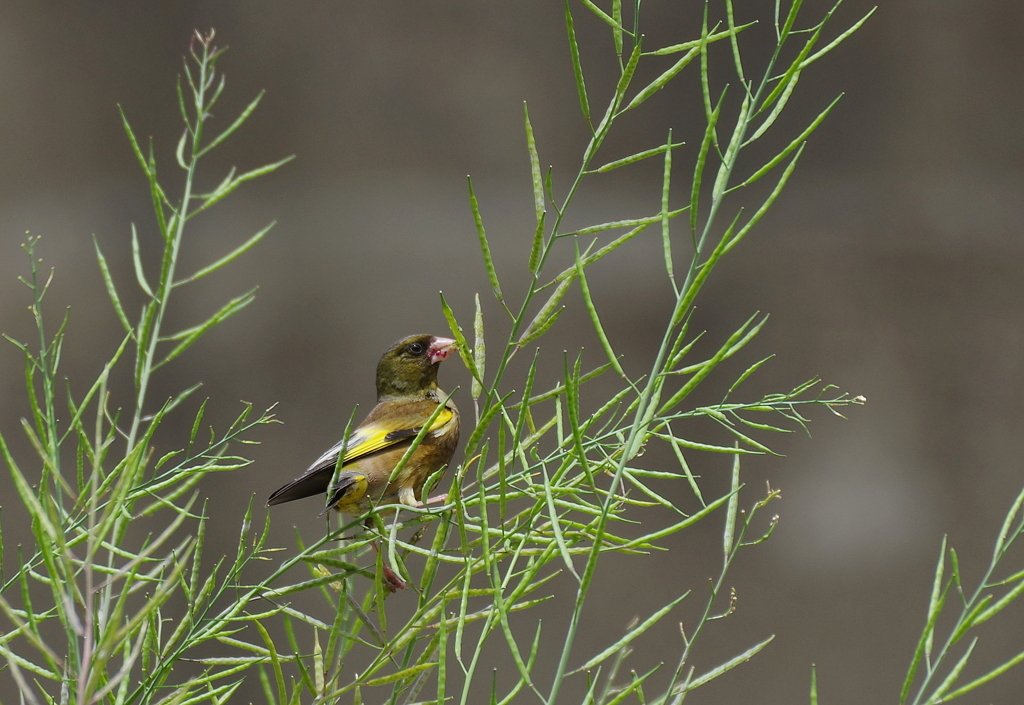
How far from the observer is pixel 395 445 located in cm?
36

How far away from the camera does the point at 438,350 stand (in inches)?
16.4

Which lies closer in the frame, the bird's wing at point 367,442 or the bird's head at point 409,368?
the bird's wing at point 367,442

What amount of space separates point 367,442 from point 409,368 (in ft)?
0.31

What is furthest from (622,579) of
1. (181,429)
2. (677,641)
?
(181,429)

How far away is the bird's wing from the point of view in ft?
0.89

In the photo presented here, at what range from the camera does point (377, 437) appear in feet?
1.16

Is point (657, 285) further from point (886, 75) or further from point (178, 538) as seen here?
point (178, 538)

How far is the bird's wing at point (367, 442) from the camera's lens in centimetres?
27

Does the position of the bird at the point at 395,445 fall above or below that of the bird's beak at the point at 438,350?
below

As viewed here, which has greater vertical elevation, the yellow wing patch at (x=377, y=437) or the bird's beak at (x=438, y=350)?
the bird's beak at (x=438, y=350)

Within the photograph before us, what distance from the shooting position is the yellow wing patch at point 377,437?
1.12 feet

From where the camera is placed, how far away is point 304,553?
0.62ft

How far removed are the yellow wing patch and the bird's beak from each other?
5cm

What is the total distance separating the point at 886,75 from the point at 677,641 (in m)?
0.58
